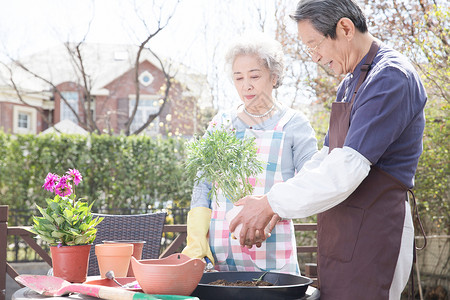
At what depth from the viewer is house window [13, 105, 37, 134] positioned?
21303 millimetres

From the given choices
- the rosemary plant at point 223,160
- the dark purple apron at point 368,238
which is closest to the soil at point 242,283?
the dark purple apron at point 368,238

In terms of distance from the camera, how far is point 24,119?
22.1 meters

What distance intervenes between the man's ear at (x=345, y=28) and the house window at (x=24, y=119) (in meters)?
21.5

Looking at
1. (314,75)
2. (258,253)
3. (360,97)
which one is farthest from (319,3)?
(314,75)

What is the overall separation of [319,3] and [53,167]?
270 inches

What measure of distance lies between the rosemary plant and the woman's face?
46 cm

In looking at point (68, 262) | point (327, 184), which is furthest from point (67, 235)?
point (327, 184)

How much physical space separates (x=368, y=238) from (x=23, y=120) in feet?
74.4

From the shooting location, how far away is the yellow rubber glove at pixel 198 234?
1.92 m

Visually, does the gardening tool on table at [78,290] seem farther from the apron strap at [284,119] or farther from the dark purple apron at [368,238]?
the apron strap at [284,119]

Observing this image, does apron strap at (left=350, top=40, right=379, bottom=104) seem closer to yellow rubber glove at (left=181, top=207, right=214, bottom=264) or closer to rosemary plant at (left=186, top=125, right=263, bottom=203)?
rosemary plant at (left=186, top=125, right=263, bottom=203)

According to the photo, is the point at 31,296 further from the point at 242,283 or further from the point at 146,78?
the point at 146,78

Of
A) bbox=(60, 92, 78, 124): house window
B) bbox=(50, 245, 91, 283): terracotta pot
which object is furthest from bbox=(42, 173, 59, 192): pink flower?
bbox=(60, 92, 78, 124): house window

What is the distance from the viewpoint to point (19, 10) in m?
12.6
